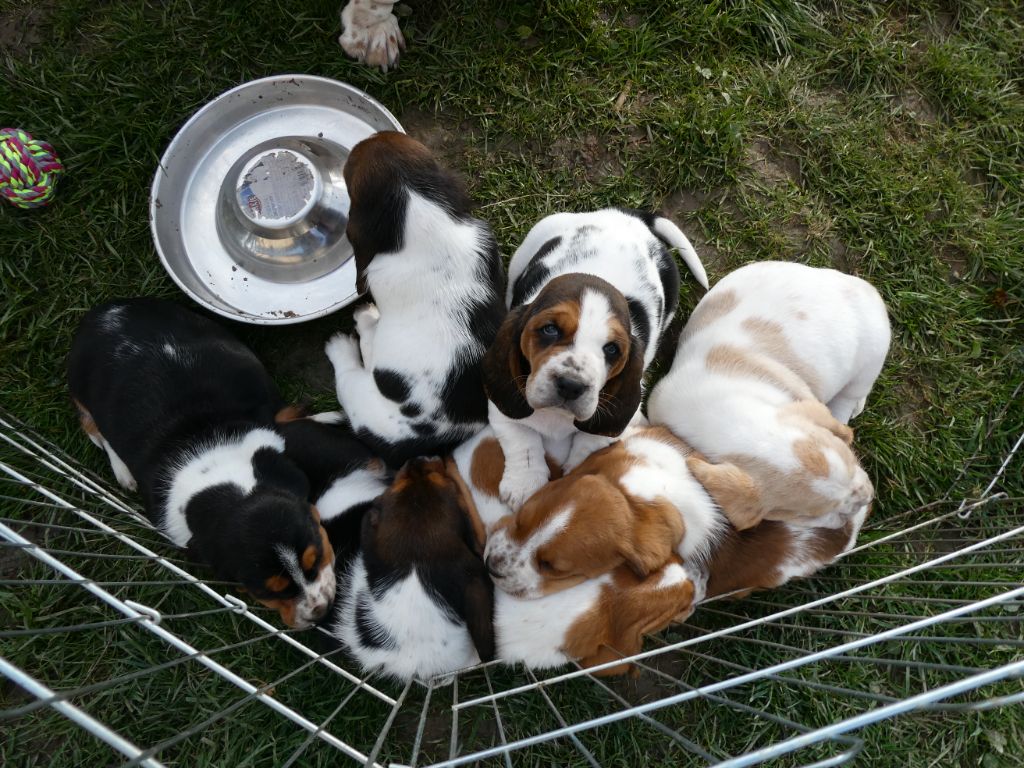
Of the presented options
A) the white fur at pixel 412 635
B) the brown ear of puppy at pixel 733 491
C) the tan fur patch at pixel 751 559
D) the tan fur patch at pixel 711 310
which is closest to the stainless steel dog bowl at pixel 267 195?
the white fur at pixel 412 635

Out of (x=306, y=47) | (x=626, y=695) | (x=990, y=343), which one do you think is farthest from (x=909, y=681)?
(x=306, y=47)

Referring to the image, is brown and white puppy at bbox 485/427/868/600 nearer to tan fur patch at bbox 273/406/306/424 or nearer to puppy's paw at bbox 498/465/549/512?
puppy's paw at bbox 498/465/549/512

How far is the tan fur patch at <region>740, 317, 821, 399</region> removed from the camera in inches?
143

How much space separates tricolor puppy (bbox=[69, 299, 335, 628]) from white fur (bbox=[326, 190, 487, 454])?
0.72 meters

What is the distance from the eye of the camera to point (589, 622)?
3.08m

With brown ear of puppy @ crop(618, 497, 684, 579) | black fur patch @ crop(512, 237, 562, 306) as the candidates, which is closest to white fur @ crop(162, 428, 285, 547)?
black fur patch @ crop(512, 237, 562, 306)

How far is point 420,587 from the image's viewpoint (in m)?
3.24

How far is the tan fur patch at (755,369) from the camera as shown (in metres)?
3.54

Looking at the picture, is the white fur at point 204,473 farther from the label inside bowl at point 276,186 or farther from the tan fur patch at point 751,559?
the tan fur patch at point 751,559

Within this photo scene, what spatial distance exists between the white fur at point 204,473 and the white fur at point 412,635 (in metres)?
0.75

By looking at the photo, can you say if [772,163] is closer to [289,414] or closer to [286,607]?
[289,414]

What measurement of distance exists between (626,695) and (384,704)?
1.33 metres

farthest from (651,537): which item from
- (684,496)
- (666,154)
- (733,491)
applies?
(666,154)

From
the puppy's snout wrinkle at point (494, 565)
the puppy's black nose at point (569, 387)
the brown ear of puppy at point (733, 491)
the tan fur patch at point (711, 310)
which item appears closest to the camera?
the puppy's black nose at point (569, 387)
